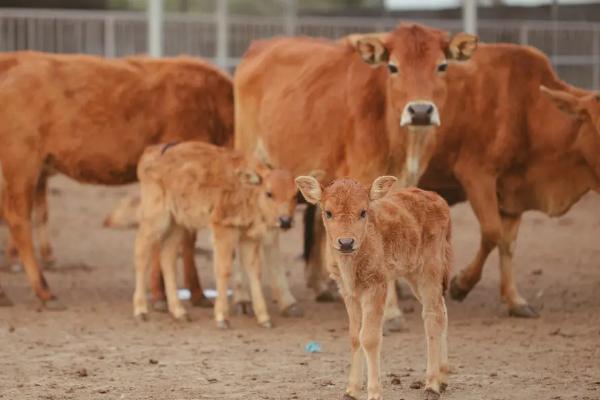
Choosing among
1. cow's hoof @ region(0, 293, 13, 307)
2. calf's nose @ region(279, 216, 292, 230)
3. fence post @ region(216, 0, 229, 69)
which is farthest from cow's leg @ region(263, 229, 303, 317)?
fence post @ region(216, 0, 229, 69)

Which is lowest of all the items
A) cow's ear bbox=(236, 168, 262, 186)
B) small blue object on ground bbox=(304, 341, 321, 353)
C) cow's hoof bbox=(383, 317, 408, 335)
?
cow's hoof bbox=(383, 317, 408, 335)

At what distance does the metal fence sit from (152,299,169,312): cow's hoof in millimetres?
10067

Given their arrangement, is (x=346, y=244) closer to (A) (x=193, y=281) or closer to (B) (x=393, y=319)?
(B) (x=393, y=319)

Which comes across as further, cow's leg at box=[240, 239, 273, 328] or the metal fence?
the metal fence

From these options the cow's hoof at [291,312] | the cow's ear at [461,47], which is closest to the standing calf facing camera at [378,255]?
the cow's ear at [461,47]

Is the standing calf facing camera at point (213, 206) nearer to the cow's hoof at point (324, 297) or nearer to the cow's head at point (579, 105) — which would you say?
the cow's hoof at point (324, 297)

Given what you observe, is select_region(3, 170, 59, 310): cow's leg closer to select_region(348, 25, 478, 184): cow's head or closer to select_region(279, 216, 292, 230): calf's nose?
select_region(279, 216, 292, 230): calf's nose

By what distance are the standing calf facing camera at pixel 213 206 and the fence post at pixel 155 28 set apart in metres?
9.59

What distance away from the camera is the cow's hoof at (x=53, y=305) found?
11.9 m

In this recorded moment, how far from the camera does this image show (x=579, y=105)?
37.6ft

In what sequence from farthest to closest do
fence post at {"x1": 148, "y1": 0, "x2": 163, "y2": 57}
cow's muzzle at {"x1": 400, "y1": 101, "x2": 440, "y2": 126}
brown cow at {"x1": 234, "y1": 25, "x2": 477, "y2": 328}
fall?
1. fence post at {"x1": 148, "y1": 0, "x2": 163, "y2": 57}
2. brown cow at {"x1": 234, "y1": 25, "x2": 477, "y2": 328}
3. cow's muzzle at {"x1": 400, "y1": 101, "x2": 440, "y2": 126}

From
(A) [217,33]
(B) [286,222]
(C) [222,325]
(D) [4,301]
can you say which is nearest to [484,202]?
(B) [286,222]

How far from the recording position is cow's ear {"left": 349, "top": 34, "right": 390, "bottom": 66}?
1098 cm

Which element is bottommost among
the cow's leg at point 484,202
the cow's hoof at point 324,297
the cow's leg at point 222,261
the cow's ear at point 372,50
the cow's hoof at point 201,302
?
the cow's hoof at point 324,297
